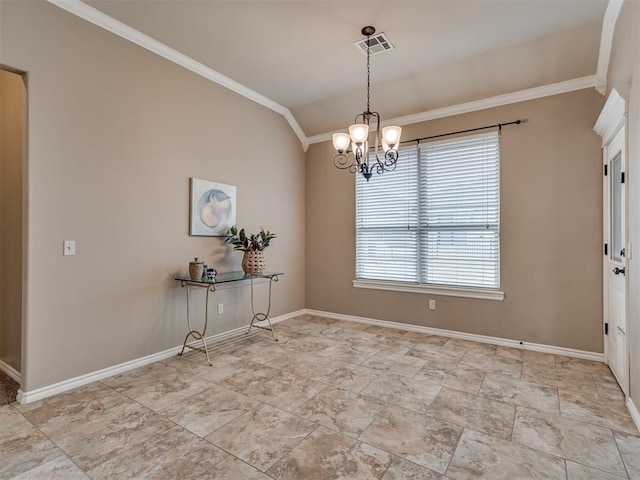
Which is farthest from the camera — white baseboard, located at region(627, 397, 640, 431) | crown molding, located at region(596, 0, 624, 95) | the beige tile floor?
crown molding, located at region(596, 0, 624, 95)

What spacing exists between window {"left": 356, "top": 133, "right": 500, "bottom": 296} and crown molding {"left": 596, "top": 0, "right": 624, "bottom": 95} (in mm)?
979

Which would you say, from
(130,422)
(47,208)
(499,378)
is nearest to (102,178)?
(47,208)

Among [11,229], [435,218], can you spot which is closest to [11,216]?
[11,229]

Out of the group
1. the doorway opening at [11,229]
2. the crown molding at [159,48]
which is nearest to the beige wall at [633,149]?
the crown molding at [159,48]

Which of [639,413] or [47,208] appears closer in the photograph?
[639,413]

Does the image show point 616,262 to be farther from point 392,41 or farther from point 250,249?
point 250,249

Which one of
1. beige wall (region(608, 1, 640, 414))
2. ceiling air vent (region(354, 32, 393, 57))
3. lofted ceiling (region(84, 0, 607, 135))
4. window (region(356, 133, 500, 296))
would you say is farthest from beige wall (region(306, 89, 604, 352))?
ceiling air vent (region(354, 32, 393, 57))

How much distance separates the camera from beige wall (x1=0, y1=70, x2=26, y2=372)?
2.81 metres

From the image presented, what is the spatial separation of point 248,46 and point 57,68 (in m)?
1.63

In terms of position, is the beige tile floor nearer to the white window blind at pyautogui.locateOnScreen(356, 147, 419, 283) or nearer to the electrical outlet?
the electrical outlet

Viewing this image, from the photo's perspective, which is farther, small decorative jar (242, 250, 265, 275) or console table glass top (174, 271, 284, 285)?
small decorative jar (242, 250, 265, 275)

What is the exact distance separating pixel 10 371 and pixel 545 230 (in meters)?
5.26

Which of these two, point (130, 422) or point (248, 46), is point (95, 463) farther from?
point (248, 46)

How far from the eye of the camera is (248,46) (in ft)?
11.1
